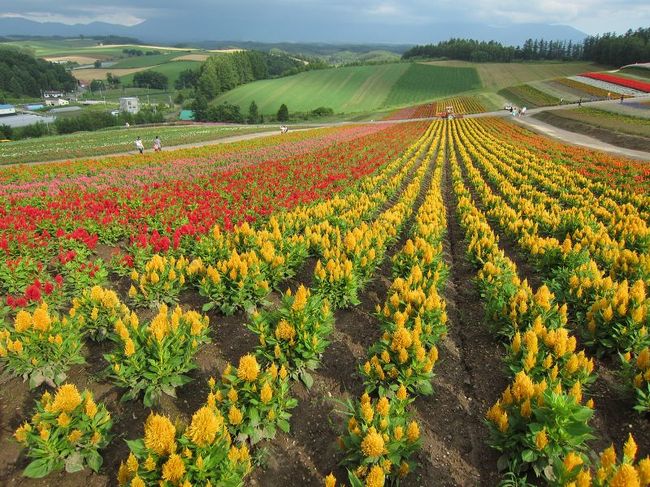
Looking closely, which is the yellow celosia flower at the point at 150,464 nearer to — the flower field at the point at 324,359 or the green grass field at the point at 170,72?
the flower field at the point at 324,359

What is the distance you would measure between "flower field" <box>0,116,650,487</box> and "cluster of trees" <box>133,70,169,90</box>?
588ft

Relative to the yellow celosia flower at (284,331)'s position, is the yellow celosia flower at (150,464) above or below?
below

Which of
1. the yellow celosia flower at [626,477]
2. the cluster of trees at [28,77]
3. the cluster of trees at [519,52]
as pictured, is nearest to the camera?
the yellow celosia flower at [626,477]

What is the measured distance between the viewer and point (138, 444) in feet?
12.0

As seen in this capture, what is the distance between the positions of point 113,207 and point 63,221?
1.55 metres

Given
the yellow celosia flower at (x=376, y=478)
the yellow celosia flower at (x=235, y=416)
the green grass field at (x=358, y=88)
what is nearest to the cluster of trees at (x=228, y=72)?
the green grass field at (x=358, y=88)

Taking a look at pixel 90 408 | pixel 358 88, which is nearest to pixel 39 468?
pixel 90 408

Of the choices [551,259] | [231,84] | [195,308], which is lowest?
[195,308]

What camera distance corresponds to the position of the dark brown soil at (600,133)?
1181 inches

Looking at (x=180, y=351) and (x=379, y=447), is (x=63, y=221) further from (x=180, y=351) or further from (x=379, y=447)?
(x=379, y=447)

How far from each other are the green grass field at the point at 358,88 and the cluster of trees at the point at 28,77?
78.5 meters

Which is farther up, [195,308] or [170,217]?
[170,217]

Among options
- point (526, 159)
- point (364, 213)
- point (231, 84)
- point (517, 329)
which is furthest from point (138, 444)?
point (231, 84)

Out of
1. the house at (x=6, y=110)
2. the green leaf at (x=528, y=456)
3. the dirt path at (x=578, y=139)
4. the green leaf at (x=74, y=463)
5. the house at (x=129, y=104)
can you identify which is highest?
the house at (x=129, y=104)
